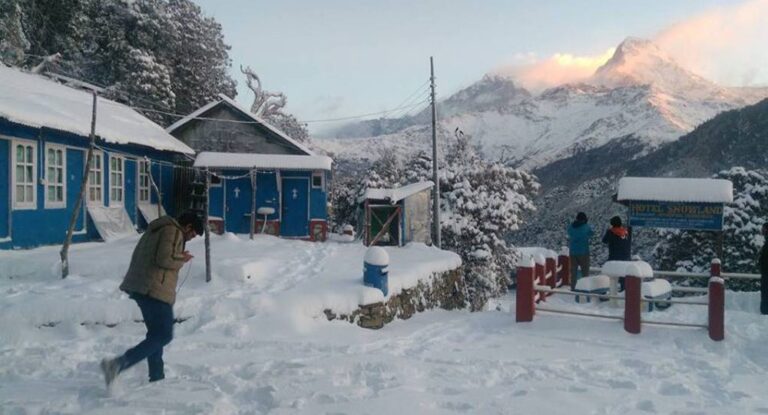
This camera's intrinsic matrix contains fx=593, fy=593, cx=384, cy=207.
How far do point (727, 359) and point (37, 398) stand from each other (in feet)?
24.8

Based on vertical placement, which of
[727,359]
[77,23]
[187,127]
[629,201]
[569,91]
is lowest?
[727,359]

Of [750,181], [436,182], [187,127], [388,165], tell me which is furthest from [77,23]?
[750,181]

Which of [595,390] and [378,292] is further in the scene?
[378,292]

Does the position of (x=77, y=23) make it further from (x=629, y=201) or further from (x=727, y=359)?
(x=727, y=359)

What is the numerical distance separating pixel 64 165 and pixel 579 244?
12075mm

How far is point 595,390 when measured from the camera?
19.0 ft

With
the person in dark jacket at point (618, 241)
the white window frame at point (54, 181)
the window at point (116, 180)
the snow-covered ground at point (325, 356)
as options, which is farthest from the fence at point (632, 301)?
the window at point (116, 180)

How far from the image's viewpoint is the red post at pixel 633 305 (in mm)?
8539

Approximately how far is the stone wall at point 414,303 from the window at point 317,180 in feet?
18.3

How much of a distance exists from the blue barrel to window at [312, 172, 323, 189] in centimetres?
964

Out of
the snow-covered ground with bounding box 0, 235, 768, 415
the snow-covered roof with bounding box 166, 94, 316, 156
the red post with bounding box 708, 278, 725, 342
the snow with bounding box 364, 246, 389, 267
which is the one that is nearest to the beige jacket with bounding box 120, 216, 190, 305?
the snow-covered ground with bounding box 0, 235, 768, 415

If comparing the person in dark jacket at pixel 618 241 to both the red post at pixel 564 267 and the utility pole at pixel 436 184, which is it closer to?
the red post at pixel 564 267

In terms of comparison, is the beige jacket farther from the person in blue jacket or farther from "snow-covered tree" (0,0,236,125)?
"snow-covered tree" (0,0,236,125)

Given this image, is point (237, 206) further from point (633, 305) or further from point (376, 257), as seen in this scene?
point (633, 305)
